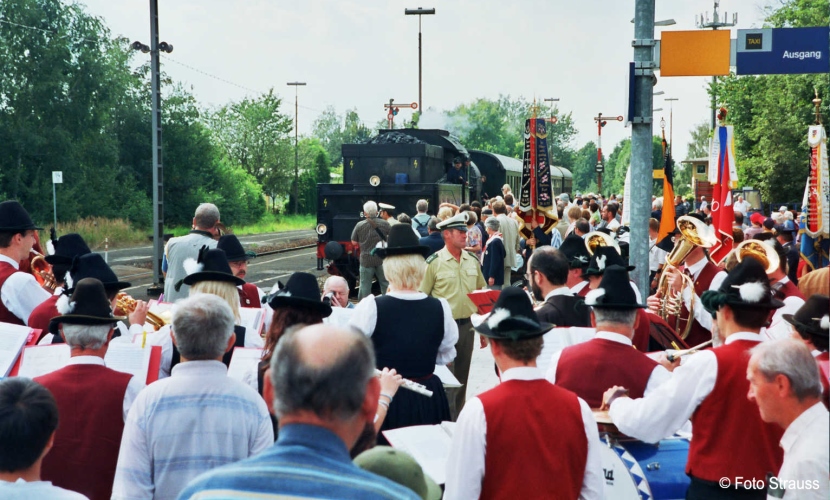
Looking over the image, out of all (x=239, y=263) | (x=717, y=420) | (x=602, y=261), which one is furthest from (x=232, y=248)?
(x=717, y=420)

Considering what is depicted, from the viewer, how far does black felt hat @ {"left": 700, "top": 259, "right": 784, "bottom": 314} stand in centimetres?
379

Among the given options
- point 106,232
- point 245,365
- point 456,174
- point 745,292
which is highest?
point 456,174

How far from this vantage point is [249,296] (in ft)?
22.0

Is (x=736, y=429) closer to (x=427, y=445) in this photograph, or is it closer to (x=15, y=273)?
(x=427, y=445)

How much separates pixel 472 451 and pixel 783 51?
6144mm

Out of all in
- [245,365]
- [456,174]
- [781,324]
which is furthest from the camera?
[456,174]

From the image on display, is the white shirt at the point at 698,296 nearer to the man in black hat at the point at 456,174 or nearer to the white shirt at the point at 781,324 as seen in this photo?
the white shirt at the point at 781,324

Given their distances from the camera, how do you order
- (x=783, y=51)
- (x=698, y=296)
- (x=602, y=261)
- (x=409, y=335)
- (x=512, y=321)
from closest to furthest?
(x=512, y=321) < (x=409, y=335) < (x=602, y=261) < (x=698, y=296) < (x=783, y=51)

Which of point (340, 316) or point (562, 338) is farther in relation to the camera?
point (340, 316)

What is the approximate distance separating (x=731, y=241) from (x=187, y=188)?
36.3 metres

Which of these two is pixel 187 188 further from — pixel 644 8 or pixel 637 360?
pixel 637 360

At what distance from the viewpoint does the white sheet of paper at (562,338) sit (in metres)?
4.69

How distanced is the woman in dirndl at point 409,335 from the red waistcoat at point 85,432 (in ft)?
5.18

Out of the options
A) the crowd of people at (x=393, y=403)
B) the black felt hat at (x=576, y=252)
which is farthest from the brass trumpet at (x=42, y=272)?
the black felt hat at (x=576, y=252)
